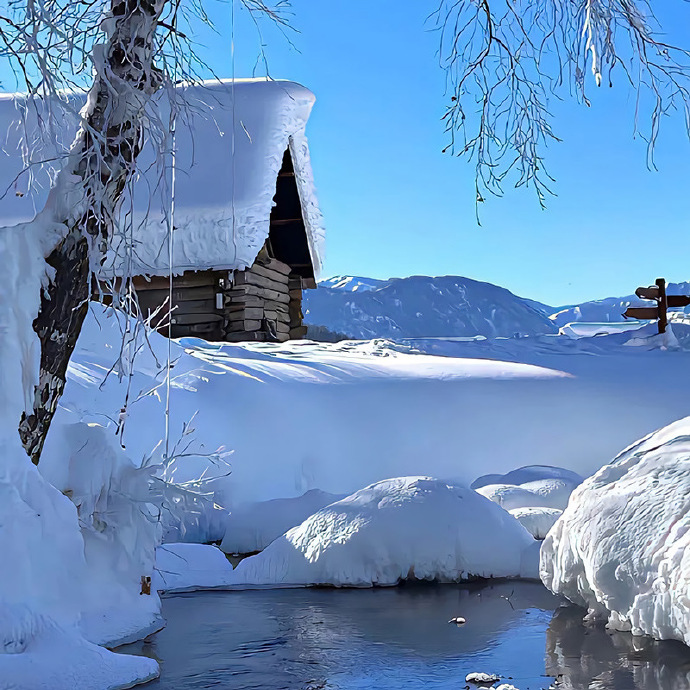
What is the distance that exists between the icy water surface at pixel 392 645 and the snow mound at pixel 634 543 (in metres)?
0.12

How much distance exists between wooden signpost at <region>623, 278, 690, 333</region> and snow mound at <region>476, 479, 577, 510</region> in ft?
19.6

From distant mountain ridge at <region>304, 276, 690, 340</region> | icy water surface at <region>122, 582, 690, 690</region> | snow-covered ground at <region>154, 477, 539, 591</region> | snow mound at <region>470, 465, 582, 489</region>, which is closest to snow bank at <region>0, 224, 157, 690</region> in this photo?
icy water surface at <region>122, 582, 690, 690</region>

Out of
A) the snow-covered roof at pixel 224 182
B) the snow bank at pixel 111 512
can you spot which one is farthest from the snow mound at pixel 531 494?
the snow-covered roof at pixel 224 182

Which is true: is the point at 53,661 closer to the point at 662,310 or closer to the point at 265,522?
the point at 265,522

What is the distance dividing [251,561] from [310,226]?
9786 millimetres

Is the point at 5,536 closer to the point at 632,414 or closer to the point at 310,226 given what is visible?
the point at 632,414

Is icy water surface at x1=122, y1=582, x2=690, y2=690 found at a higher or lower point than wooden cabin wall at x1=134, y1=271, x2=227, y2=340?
lower

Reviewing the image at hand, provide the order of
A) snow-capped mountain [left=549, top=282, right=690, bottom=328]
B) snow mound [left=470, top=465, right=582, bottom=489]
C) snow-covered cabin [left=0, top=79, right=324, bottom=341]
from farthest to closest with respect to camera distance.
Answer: snow-capped mountain [left=549, top=282, right=690, bottom=328]
snow-covered cabin [left=0, top=79, right=324, bottom=341]
snow mound [left=470, top=465, right=582, bottom=489]

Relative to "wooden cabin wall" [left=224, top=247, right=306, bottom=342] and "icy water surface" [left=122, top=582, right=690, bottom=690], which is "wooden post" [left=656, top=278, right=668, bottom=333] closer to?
"wooden cabin wall" [left=224, top=247, right=306, bottom=342]

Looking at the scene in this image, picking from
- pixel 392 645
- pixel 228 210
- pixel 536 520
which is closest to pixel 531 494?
pixel 536 520

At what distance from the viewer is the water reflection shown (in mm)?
3113

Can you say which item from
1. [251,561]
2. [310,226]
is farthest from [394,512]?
[310,226]

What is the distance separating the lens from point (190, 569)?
17.9 ft

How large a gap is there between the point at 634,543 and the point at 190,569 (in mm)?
2711
